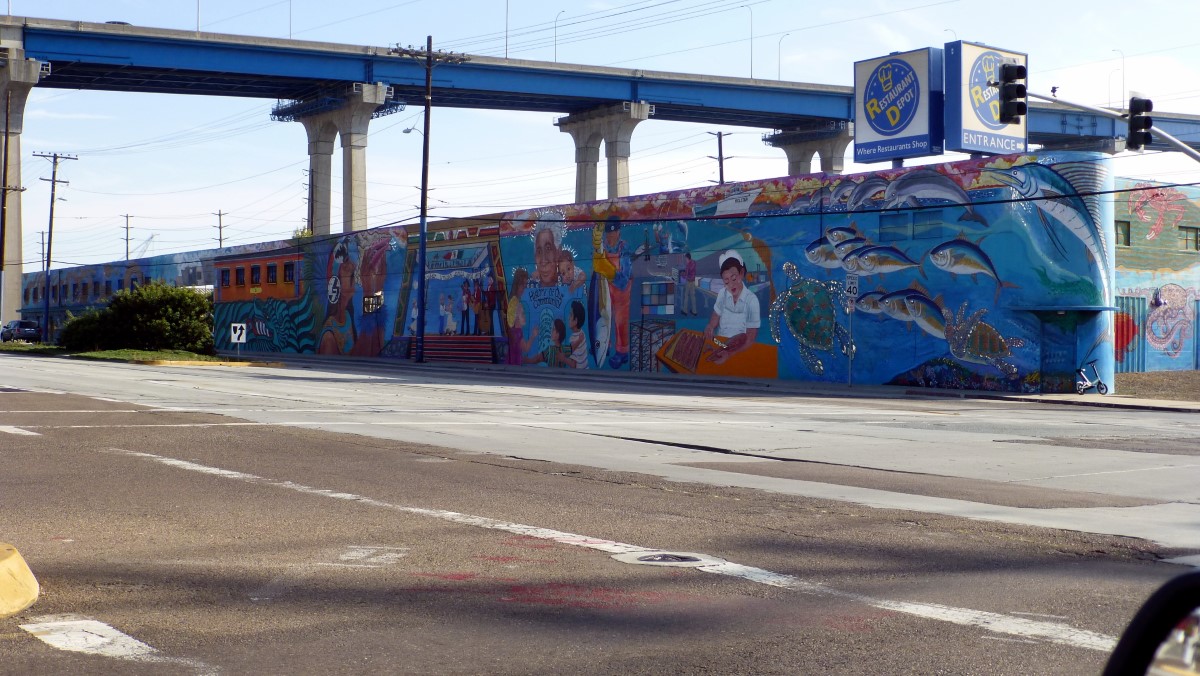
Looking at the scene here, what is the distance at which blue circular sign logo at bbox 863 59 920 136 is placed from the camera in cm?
3956

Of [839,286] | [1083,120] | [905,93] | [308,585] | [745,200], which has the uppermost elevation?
[1083,120]

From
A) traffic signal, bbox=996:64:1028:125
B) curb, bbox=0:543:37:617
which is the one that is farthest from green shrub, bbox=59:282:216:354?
curb, bbox=0:543:37:617

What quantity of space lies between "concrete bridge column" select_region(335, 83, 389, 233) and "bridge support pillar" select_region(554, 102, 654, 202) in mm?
12783

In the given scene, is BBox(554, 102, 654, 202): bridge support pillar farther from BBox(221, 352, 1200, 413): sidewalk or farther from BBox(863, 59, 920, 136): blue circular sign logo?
BBox(863, 59, 920, 136): blue circular sign logo

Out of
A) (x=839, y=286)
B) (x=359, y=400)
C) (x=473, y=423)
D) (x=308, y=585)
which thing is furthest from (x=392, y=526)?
(x=839, y=286)

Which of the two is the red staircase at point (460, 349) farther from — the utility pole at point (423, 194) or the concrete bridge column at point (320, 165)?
the concrete bridge column at point (320, 165)

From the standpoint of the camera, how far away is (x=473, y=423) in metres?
18.8

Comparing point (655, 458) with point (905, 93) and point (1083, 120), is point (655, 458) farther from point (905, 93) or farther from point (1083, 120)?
point (1083, 120)

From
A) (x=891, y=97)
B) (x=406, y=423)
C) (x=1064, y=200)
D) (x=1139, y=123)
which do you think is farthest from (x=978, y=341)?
(x=406, y=423)

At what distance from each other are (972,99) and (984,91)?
67 cm

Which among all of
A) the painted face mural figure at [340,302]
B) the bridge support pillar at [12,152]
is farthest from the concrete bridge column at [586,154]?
the bridge support pillar at [12,152]

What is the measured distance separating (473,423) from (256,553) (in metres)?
10.8

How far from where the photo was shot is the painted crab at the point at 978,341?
34.0 m

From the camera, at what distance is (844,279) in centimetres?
3769
